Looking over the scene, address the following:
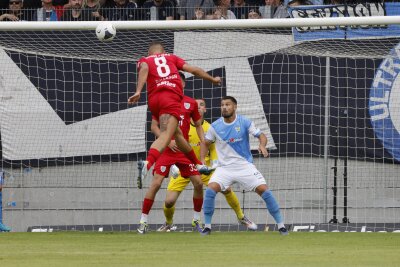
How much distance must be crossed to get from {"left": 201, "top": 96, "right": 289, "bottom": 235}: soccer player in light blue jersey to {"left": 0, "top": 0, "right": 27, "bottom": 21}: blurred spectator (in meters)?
4.63

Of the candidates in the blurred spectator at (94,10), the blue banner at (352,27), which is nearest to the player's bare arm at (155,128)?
the blurred spectator at (94,10)

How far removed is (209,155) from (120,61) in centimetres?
255

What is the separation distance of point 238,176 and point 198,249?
11.0ft

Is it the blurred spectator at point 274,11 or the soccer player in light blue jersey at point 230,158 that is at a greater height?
the blurred spectator at point 274,11

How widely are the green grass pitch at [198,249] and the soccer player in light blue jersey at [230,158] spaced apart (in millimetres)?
601

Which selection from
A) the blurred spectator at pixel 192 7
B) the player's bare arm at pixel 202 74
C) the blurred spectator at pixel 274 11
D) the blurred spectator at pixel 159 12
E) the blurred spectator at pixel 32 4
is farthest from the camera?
the blurred spectator at pixel 32 4

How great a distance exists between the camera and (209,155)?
17.0m

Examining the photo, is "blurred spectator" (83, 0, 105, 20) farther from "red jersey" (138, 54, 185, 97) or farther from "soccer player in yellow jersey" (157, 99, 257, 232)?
"red jersey" (138, 54, 185, 97)

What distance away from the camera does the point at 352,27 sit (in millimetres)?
17281

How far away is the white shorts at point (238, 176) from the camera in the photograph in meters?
15.0

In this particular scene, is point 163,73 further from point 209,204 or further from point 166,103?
point 209,204

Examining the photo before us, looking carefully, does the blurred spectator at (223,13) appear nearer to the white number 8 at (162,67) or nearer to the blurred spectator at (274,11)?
the blurred spectator at (274,11)

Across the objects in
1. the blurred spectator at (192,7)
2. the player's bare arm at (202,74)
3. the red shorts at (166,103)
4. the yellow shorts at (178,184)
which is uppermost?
the blurred spectator at (192,7)

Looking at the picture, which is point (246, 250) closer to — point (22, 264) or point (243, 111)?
point (22, 264)
